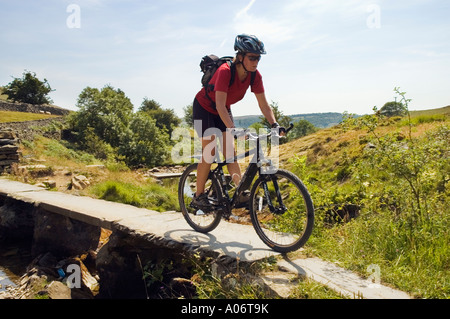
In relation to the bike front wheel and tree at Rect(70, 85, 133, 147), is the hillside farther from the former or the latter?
tree at Rect(70, 85, 133, 147)

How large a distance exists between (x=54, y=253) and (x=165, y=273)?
141 inches

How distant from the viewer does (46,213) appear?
6859 mm

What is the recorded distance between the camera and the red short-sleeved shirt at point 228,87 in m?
3.78

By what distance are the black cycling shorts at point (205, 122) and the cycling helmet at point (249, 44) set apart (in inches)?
38.7

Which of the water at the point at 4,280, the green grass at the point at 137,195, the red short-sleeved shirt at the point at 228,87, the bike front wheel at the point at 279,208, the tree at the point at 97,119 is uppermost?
the tree at the point at 97,119

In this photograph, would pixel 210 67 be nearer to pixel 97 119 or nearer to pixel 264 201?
pixel 264 201

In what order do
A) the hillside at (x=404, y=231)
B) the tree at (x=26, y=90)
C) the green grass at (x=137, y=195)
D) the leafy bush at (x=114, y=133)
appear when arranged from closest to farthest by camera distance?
the hillside at (x=404, y=231), the green grass at (x=137, y=195), the leafy bush at (x=114, y=133), the tree at (x=26, y=90)

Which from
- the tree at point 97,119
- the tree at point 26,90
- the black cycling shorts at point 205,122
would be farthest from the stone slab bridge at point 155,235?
the tree at point 26,90

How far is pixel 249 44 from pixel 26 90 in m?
53.0

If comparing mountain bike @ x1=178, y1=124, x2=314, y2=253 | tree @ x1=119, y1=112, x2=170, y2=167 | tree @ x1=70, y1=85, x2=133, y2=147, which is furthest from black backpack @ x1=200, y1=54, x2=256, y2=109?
tree @ x1=70, y1=85, x2=133, y2=147

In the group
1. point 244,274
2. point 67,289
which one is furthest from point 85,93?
point 244,274

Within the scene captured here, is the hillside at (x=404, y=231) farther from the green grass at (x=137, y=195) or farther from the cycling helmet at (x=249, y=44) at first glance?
the green grass at (x=137, y=195)

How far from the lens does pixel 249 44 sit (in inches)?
143

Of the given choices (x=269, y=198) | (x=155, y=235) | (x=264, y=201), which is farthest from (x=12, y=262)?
(x=269, y=198)
